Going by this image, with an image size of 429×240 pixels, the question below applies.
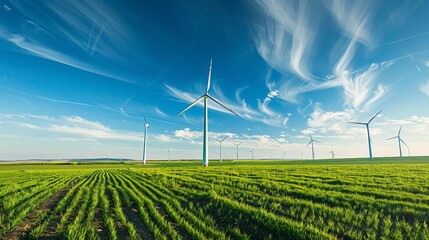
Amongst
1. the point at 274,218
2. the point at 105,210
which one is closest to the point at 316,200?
the point at 274,218

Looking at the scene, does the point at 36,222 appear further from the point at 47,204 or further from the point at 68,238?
the point at 47,204

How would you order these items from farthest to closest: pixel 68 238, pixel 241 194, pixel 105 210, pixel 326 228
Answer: pixel 241 194, pixel 105 210, pixel 326 228, pixel 68 238

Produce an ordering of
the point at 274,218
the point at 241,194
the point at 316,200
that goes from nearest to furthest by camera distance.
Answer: the point at 274,218
the point at 316,200
the point at 241,194

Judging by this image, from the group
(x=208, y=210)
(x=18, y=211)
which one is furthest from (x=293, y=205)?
(x=18, y=211)

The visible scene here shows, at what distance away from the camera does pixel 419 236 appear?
9.36m

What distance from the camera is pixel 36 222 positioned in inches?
473

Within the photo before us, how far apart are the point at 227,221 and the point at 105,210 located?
715cm

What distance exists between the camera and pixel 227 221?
12.4 m

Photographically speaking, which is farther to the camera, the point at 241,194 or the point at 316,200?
the point at 241,194

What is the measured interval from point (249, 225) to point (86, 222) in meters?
7.64

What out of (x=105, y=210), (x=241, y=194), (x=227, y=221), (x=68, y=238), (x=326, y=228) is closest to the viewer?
(x=68, y=238)

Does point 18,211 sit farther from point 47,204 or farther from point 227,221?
point 227,221

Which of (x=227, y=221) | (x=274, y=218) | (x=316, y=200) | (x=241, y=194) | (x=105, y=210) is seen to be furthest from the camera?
(x=241, y=194)

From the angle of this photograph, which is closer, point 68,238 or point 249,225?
point 68,238
